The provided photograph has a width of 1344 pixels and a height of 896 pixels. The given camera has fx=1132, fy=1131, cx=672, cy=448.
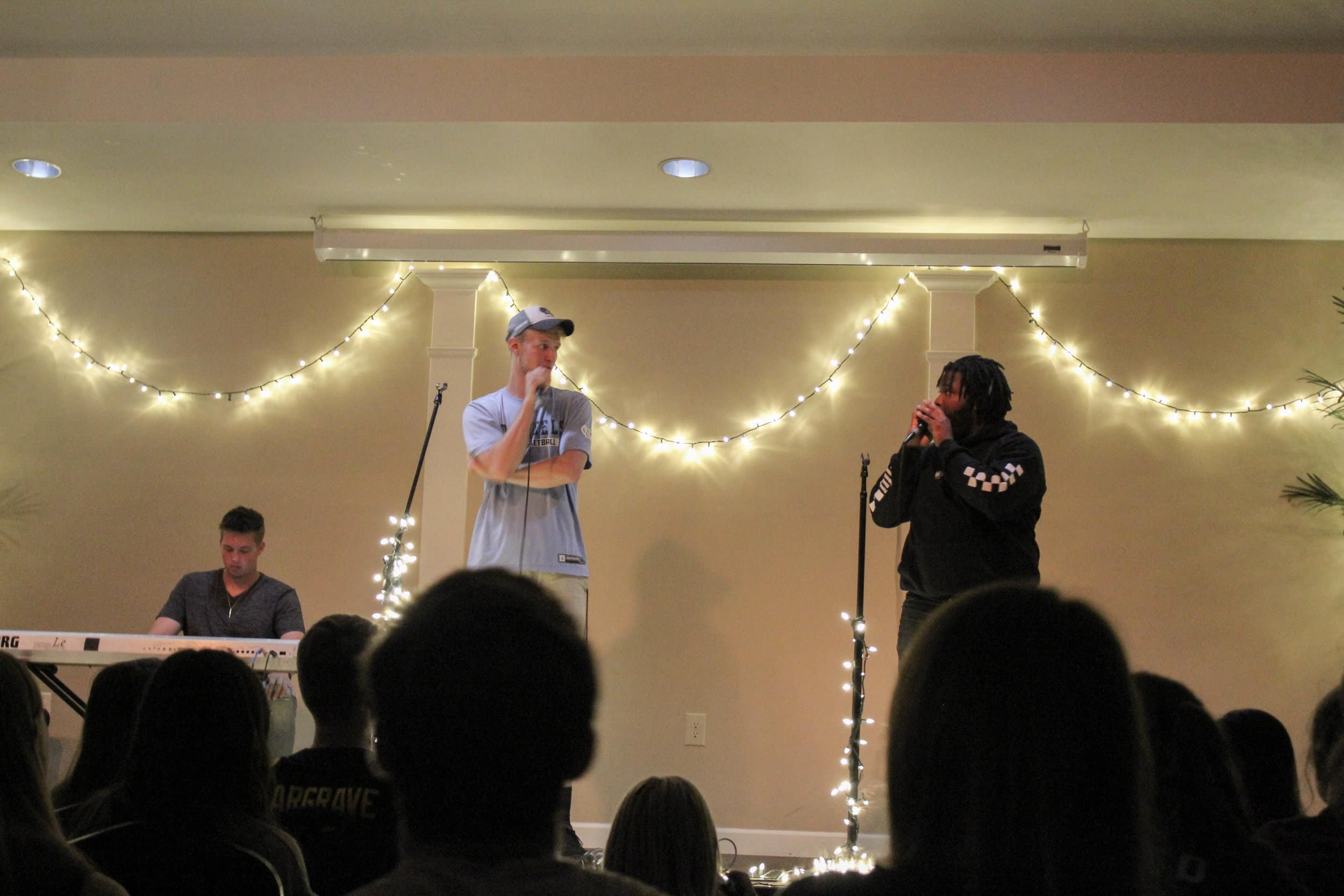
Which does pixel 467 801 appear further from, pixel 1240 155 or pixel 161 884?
pixel 1240 155

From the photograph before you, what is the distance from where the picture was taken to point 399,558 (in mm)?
4320

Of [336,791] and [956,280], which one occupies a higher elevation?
[956,280]

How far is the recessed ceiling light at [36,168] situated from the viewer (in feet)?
13.3

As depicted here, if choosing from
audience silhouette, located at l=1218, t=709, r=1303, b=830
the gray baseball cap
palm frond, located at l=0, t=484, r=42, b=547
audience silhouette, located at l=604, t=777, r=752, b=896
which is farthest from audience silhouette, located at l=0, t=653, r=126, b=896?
palm frond, located at l=0, t=484, r=42, b=547

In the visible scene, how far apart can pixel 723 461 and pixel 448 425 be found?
113 cm

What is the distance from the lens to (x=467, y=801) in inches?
35.4

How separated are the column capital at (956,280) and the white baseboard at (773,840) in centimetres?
217

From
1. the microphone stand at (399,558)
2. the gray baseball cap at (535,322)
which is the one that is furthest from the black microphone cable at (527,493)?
the microphone stand at (399,558)

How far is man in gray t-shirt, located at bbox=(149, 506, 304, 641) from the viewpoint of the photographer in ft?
13.3

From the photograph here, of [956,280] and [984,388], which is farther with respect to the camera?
[956,280]

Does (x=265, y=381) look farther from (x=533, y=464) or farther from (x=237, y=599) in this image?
(x=533, y=464)

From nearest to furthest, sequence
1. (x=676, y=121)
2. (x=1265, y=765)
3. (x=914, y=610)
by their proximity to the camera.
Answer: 1. (x=1265, y=765)
2. (x=914, y=610)
3. (x=676, y=121)

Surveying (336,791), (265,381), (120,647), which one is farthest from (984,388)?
(265,381)

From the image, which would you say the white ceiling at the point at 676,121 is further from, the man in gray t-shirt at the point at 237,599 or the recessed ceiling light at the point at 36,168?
the man in gray t-shirt at the point at 237,599
